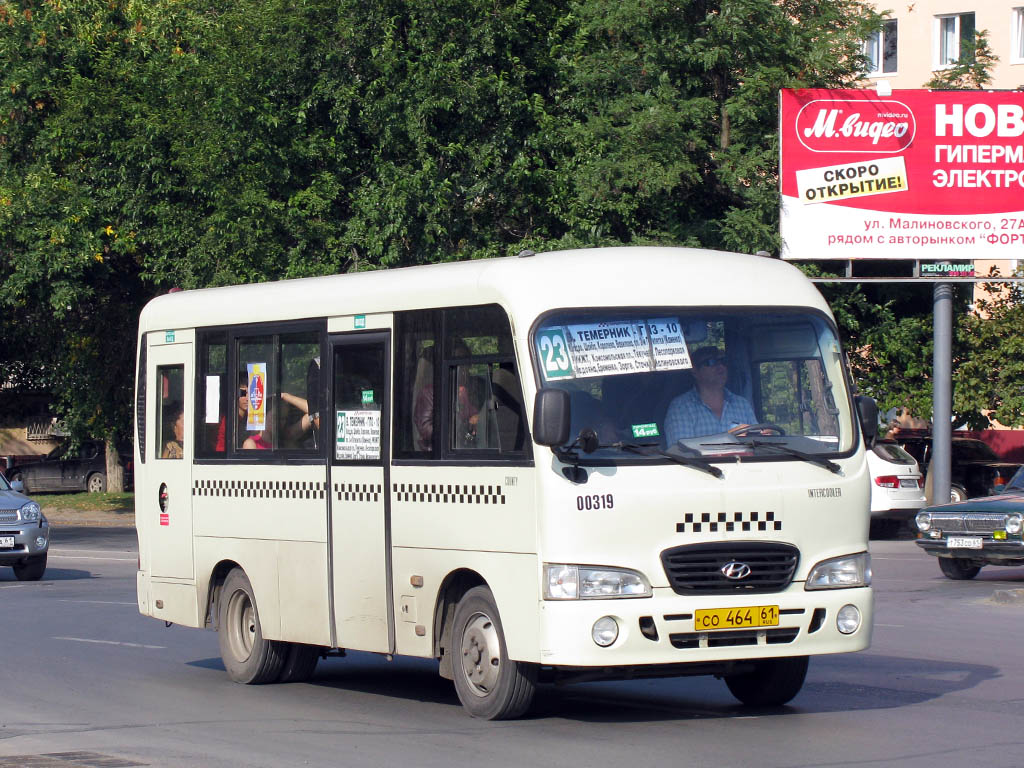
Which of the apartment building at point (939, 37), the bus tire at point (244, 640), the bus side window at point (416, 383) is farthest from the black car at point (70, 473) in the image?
the bus side window at point (416, 383)

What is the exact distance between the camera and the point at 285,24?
33.0 meters

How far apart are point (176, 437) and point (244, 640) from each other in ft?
5.95

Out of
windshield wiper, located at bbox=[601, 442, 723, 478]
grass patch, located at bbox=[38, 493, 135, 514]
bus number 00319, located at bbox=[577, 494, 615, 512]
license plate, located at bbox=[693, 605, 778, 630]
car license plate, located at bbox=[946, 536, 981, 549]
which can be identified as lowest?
grass patch, located at bbox=[38, 493, 135, 514]

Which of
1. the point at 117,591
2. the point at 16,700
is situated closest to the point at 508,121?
the point at 117,591

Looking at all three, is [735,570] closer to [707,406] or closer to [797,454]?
[797,454]

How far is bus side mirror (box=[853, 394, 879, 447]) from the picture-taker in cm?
1022

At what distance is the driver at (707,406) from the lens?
9.58 meters

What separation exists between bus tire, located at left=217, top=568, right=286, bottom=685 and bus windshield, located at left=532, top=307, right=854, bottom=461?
377 centimetres

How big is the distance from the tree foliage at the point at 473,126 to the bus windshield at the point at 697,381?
2175 centimetres

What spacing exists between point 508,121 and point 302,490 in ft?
72.8

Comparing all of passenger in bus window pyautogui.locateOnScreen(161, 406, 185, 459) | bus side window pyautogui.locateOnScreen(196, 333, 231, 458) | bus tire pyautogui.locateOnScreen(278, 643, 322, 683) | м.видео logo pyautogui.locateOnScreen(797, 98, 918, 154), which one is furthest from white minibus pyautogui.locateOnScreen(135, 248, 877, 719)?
м.видео logo pyautogui.locateOnScreen(797, 98, 918, 154)

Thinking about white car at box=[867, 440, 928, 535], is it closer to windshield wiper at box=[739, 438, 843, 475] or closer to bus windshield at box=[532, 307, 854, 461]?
bus windshield at box=[532, 307, 854, 461]

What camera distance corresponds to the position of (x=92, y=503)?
150 feet

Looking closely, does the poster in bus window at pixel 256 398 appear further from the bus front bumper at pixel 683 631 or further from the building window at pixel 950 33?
the building window at pixel 950 33
